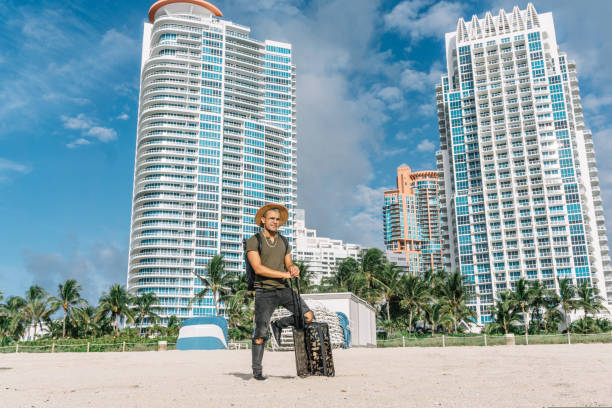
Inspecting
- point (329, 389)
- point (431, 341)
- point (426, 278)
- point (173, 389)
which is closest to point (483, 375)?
point (329, 389)

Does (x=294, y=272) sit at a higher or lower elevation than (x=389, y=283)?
lower

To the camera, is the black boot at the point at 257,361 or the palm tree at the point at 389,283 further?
the palm tree at the point at 389,283

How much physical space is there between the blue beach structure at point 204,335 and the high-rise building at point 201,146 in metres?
70.0

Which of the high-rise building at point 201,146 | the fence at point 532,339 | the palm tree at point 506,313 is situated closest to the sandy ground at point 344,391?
the fence at point 532,339

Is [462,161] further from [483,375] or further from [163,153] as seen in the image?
[483,375]

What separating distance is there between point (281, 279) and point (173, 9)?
4905 inches

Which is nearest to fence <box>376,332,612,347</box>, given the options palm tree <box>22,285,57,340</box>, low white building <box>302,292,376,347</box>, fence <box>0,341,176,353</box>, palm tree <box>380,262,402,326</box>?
low white building <box>302,292,376,347</box>

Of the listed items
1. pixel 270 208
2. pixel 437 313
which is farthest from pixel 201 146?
pixel 270 208

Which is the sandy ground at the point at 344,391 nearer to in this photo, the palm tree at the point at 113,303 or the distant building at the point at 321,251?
the palm tree at the point at 113,303

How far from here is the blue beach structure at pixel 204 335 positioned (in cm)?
2723

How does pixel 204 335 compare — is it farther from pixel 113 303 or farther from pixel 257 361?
pixel 113 303

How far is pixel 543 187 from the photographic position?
96.1 metres

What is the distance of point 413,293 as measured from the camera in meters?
58.8

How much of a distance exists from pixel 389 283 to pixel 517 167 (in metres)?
51.2
